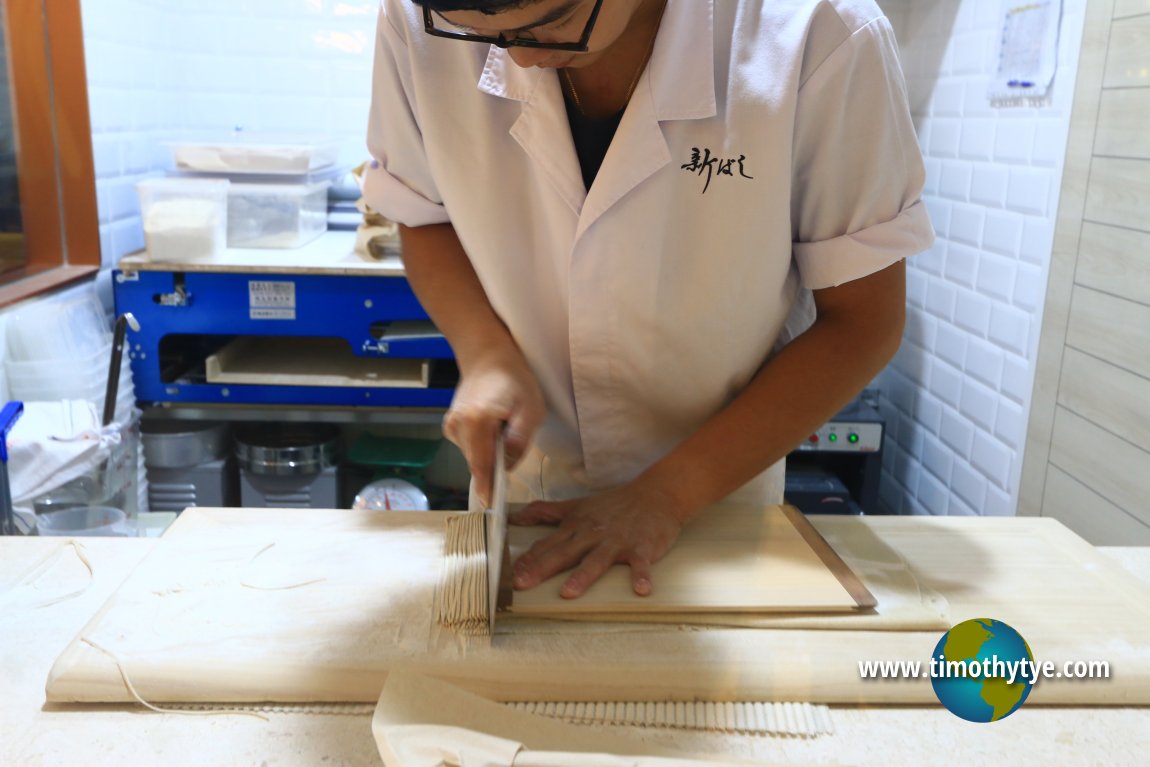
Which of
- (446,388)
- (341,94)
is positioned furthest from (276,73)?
(446,388)

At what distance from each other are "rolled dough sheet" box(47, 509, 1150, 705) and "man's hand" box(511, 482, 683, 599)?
7cm

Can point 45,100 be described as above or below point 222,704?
above

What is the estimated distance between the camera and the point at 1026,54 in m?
1.94

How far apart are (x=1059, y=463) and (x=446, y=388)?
1300 mm

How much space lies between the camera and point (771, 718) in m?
0.70

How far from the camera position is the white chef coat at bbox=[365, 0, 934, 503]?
90 centimetres

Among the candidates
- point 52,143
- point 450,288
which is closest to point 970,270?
point 450,288

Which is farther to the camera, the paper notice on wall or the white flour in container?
the white flour in container

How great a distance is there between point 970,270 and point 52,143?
6.84 feet

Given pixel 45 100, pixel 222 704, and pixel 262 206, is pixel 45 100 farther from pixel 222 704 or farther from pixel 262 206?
pixel 222 704

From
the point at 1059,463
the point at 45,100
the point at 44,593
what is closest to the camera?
the point at 44,593

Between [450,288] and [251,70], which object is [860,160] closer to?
[450,288]

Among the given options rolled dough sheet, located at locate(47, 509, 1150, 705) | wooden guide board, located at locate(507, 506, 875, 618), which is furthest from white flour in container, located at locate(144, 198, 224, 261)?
wooden guide board, located at locate(507, 506, 875, 618)

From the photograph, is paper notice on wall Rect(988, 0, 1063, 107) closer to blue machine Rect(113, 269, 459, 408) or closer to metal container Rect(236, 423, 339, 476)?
blue machine Rect(113, 269, 459, 408)
